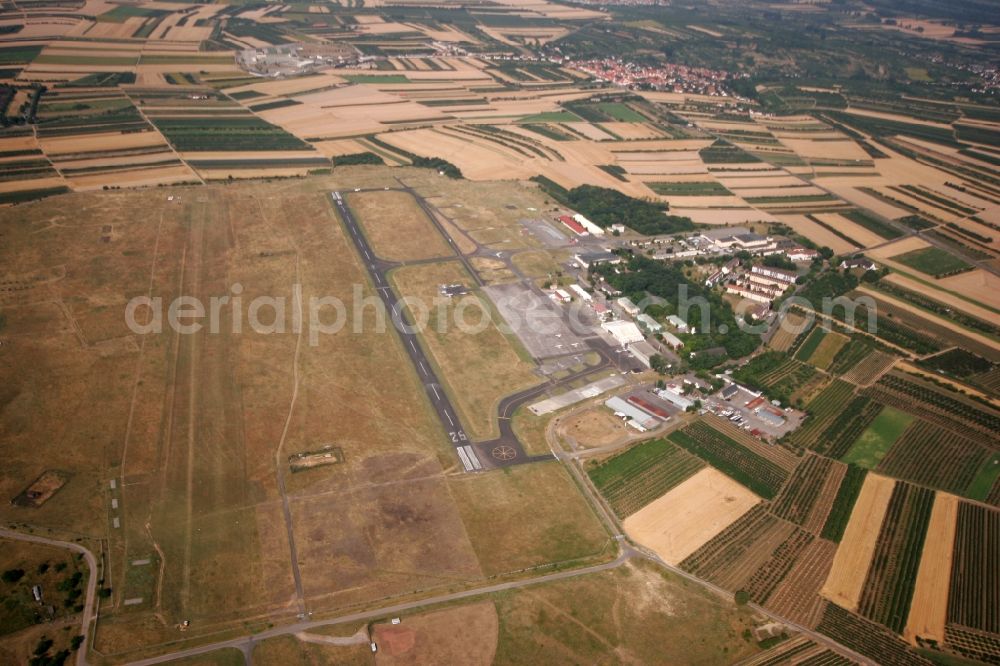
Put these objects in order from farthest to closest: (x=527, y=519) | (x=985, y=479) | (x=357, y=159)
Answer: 1. (x=357, y=159)
2. (x=985, y=479)
3. (x=527, y=519)

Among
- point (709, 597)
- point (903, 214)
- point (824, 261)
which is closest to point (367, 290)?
point (709, 597)

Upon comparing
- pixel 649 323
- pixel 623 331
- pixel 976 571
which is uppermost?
pixel 623 331

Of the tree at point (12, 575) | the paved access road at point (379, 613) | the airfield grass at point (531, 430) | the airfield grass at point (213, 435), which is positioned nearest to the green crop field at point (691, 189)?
A: the airfield grass at point (213, 435)

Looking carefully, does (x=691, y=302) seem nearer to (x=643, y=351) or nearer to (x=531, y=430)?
(x=643, y=351)

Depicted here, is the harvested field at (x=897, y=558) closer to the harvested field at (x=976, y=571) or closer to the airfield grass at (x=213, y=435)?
the harvested field at (x=976, y=571)

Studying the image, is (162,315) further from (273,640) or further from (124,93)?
(124,93)

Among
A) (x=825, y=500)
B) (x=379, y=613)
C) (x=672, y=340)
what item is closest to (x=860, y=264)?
(x=672, y=340)

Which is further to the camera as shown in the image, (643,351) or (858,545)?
(643,351)
